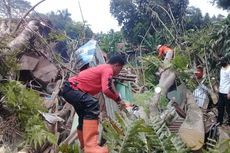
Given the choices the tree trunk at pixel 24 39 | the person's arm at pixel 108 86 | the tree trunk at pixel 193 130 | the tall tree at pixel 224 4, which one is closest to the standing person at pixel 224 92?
the tree trunk at pixel 193 130

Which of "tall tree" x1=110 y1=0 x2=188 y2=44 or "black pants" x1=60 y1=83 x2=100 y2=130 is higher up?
"tall tree" x1=110 y1=0 x2=188 y2=44

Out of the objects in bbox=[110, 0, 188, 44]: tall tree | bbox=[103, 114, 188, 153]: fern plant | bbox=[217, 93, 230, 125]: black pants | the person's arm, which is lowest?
bbox=[217, 93, 230, 125]: black pants

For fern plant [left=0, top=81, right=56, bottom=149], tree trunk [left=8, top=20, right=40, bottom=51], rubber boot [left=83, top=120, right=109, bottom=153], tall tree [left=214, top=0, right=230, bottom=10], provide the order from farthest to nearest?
1. tall tree [left=214, top=0, right=230, bottom=10]
2. tree trunk [left=8, top=20, right=40, bottom=51]
3. fern plant [left=0, top=81, right=56, bottom=149]
4. rubber boot [left=83, top=120, right=109, bottom=153]

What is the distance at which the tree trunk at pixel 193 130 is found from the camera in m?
4.26

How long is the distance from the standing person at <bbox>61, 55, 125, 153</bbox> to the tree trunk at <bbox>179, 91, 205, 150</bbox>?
88 centimetres

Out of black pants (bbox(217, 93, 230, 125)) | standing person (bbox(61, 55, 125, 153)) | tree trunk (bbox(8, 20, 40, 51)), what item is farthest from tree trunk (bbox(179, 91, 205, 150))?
tree trunk (bbox(8, 20, 40, 51))

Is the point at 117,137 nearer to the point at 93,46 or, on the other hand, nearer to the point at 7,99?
the point at 7,99

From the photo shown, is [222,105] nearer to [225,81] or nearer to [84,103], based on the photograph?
[225,81]

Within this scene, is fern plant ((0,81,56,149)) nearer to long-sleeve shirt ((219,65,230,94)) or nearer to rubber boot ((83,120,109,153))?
rubber boot ((83,120,109,153))

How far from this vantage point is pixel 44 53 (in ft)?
23.3

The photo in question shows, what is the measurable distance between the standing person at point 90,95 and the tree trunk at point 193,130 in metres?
0.88

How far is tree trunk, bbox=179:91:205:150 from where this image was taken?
4.26 meters

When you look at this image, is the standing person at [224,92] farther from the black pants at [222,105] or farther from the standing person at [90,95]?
the standing person at [90,95]

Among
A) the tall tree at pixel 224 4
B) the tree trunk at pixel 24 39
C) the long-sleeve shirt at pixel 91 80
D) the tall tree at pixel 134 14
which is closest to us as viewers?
the long-sleeve shirt at pixel 91 80
